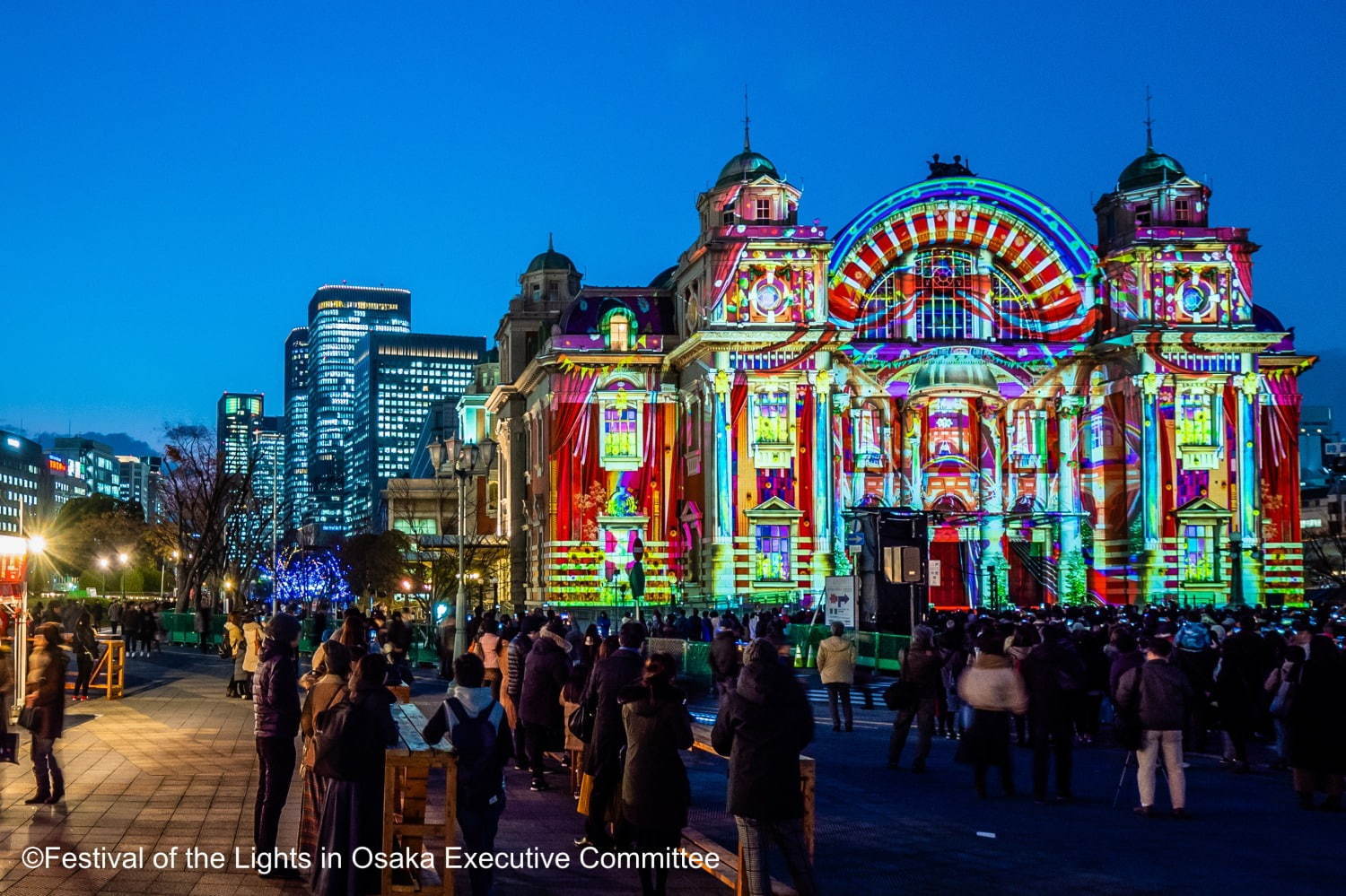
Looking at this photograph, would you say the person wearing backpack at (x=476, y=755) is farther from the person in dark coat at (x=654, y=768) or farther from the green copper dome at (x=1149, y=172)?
the green copper dome at (x=1149, y=172)

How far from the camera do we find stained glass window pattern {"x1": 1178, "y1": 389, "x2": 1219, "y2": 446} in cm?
6800

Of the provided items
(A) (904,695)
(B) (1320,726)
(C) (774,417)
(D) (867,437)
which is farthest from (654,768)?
(D) (867,437)

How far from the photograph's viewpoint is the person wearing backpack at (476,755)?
12.2 m

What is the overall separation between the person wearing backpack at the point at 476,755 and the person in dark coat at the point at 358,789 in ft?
1.40

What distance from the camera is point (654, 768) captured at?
12.1 m

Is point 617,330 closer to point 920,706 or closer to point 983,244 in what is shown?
point 983,244

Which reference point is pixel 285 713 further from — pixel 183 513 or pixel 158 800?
pixel 183 513

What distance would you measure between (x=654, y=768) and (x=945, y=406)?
191ft

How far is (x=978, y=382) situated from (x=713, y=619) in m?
22.5

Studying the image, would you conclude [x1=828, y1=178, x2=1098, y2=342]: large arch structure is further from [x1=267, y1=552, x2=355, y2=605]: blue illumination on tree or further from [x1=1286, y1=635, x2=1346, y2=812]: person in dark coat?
[x1=1286, y1=635, x2=1346, y2=812]: person in dark coat

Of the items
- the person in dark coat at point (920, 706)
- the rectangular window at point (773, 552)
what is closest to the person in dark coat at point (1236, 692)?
the person in dark coat at point (920, 706)

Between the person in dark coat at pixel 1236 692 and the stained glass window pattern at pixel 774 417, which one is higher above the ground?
the stained glass window pattern at pixel 774 417

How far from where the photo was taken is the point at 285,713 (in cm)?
1391

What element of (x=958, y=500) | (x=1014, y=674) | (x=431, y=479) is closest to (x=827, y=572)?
(x=958, y=500)
